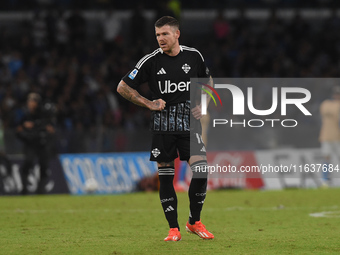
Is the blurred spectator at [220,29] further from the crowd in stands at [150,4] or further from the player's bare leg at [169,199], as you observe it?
the player's bare leg at [169,199]

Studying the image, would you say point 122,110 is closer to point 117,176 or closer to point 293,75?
point 117,176

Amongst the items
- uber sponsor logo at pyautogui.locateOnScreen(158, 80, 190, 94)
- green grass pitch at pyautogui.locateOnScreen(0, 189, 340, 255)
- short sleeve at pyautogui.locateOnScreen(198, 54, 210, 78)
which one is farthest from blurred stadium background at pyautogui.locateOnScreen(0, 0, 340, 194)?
uber sponsor logo at pyautogui.locateOnScreen(158, 80, 190, 94)

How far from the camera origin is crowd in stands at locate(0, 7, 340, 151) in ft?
58.6

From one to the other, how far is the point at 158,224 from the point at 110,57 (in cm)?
1192

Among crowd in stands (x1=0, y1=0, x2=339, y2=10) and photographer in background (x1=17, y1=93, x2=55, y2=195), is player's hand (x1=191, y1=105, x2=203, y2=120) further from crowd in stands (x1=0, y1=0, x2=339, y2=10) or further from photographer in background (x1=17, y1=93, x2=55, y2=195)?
crowd in stands (x1=0, y1=0, x2=339, y2=10)

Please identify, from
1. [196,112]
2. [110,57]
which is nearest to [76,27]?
[110,57]

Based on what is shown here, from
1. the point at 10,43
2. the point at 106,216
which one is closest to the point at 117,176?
the point at 106,216

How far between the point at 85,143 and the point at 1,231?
7.26m

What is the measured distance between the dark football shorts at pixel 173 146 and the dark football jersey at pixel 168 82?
0.26ft

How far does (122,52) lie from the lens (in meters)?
21.1

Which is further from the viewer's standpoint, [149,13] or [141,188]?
[149,13]

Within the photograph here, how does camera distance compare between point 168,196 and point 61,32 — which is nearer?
point 168,196

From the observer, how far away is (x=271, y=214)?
1068 cm

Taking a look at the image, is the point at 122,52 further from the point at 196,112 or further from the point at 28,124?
the point at 196,112
